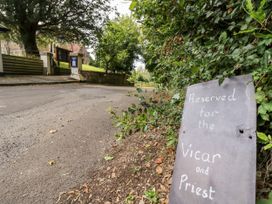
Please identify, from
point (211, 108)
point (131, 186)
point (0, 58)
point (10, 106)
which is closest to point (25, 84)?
point (0, 58)

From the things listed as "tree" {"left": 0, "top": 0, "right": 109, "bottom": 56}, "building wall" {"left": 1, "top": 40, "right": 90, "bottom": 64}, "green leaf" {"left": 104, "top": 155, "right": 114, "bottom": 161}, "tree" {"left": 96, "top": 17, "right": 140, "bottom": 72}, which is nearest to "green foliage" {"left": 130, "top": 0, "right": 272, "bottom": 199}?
"green leaf" {"left": 104, "top": 155, "right": 114, "bottom": 161}

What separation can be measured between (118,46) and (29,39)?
6.42 meters

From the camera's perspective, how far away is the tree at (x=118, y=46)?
59.1 feet

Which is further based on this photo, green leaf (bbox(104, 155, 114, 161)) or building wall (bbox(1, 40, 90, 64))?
building wall (bbox(1, 40, 90, 64))

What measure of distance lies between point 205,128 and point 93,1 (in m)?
17.9

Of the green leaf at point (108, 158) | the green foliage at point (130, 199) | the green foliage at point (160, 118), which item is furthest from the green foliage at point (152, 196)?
the green leaf at point (108, 158)

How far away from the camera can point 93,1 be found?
1714cm

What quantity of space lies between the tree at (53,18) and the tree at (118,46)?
0.94m

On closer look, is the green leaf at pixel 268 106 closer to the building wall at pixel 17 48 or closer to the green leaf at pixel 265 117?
the green leaf at pixel 265 117

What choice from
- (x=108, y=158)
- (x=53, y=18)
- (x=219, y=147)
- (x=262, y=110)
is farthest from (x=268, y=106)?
(x=53, y=18)

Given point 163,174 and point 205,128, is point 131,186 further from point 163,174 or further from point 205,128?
point 205,128

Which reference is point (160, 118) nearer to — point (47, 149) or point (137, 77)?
point (137, 77)

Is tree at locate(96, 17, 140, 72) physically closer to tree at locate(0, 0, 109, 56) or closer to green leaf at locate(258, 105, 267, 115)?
tree at locate(0, 0, 109, 56)

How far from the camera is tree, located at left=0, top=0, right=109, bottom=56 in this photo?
570 inches
